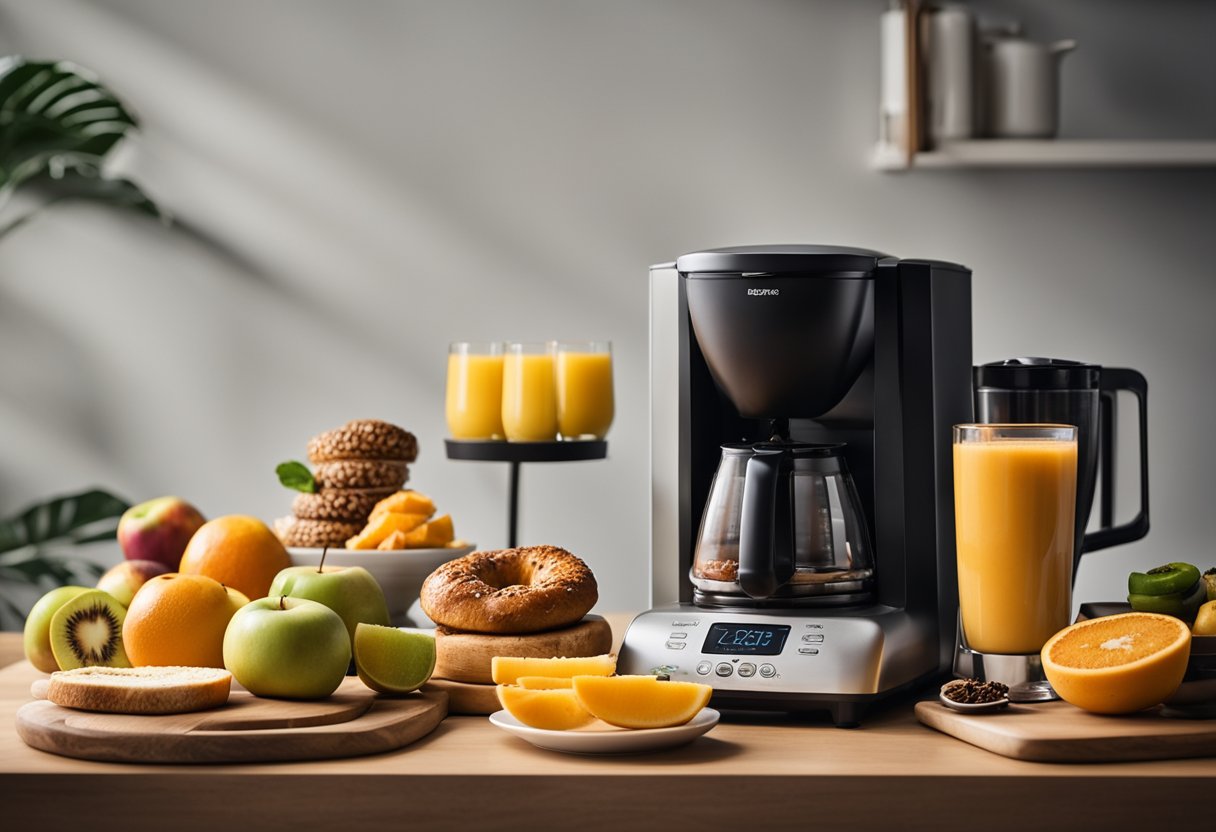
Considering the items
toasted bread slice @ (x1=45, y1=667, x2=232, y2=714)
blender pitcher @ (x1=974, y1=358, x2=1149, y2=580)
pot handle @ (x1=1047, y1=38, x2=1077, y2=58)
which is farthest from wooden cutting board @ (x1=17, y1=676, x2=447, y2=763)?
pot handle @ (x1=1047, y1=38, x2=1077, y2=58)

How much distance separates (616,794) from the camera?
0.95m

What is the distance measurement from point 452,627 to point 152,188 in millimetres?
2098

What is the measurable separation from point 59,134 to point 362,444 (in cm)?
142

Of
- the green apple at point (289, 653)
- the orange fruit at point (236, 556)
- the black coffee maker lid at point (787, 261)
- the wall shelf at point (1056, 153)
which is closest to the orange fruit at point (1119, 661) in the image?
the black coffee maker lid at point (787, 261)

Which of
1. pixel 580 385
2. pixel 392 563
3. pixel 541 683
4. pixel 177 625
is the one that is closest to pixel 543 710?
pixel 541 683

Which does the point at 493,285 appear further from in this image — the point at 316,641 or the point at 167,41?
the point at 316,641

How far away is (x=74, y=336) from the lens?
2969mm

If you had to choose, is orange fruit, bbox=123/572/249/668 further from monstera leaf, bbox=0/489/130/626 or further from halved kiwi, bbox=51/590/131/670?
monstera leaf, bbox=0/489/130/626

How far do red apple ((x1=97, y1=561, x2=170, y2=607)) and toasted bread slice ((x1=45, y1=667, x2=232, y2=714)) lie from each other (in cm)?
29

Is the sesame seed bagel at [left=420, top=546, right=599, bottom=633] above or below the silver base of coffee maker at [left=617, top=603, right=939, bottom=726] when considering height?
Result: above

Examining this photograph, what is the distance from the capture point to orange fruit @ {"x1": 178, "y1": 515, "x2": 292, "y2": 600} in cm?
143

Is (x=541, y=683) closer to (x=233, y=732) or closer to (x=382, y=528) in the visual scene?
(x=233, y=732)

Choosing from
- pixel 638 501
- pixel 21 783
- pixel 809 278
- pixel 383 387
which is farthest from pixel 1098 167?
pixel 21 783

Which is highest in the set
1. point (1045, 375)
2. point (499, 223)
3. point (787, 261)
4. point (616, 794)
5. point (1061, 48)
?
point (1061, 48)
